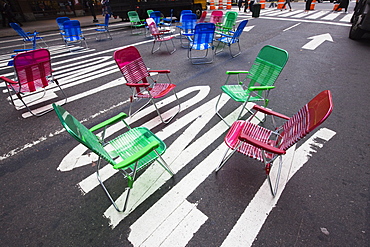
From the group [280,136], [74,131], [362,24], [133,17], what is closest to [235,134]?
[280,136]

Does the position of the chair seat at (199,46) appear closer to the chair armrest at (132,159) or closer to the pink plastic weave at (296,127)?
the pink plastic weave at (296,127)

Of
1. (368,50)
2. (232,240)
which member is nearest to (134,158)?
(232,240)

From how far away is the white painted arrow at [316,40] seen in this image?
8238 millimetres

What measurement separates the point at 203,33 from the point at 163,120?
379 centimetres

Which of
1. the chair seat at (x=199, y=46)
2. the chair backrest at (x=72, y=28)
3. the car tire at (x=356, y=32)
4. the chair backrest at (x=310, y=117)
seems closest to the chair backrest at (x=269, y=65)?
the chair backrest at (x=310, y=117)

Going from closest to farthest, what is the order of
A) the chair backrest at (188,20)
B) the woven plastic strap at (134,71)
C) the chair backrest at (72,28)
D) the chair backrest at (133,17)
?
the woven plastic strap at (134,71) < the chair backrest at (72,28) < the chair backrest at (188,20) < the chair backrest at (133,17)

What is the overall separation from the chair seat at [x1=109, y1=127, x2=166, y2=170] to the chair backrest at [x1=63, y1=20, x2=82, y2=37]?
7.88 m

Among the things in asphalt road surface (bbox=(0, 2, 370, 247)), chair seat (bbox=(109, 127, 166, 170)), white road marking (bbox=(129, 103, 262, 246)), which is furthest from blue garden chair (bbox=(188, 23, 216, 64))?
chair seat (bbox=(109, 127, 166, 170))

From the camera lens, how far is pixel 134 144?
8.84 feet

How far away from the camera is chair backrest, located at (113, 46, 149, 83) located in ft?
12.8

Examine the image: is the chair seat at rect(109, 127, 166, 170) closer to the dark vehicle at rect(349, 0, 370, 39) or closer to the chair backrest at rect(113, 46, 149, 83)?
the chair backrest at rect(113, 46, 149, 83)

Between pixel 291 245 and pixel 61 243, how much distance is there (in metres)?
2.43

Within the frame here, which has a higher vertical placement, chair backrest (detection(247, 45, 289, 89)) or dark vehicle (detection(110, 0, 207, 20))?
dark vehicle (detection(110, 0, 207, 20))

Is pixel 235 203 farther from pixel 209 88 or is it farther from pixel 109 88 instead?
pixel 109 88
